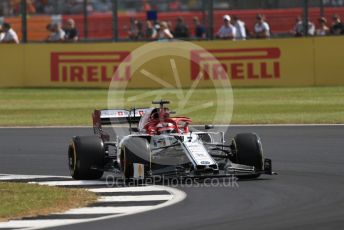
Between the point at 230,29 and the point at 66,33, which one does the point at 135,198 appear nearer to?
the point at 230,29

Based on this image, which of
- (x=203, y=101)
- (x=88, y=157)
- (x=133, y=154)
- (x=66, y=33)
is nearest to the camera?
(x=133, y=154)

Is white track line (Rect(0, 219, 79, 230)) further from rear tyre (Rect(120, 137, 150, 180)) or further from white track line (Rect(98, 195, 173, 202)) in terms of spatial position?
rear tyre (Rect(120, 137, 150, 180))

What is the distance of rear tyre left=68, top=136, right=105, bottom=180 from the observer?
14.2 m

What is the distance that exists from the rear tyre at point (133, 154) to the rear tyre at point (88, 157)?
0.74 metres

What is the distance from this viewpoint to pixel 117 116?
15.4 metres

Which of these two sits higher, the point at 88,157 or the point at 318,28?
the point at 318,28

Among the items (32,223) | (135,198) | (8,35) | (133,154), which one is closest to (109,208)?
(135,198)

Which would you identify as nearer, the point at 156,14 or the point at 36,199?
the point at 36,199

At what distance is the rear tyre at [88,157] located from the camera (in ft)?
46.4

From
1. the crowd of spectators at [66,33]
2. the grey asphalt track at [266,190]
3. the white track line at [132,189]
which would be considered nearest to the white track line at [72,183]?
the white track line at [132,189]

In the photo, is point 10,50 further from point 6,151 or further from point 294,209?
point 294,209

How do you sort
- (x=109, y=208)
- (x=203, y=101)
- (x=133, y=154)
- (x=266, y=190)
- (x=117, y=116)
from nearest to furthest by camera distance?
(x=109, y=208) → (x=266, y=190) → (x=133, y=154) → (x=117, y=116) → (x=203, y=101)

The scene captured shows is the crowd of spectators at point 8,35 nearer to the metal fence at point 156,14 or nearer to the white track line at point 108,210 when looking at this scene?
the metal fence at point 156,14

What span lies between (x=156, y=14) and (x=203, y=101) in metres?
6.37
